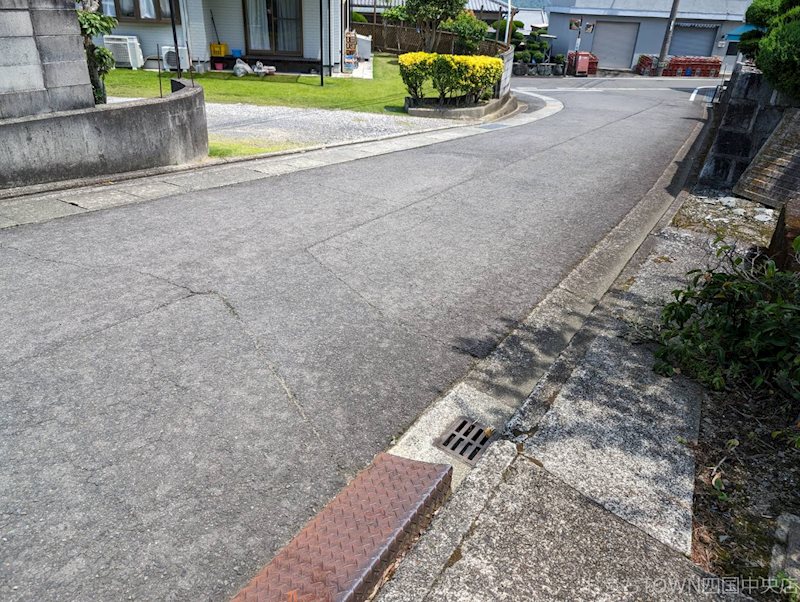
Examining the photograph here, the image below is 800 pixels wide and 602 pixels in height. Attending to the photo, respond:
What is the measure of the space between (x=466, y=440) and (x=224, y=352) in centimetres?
184

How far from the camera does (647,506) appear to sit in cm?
275

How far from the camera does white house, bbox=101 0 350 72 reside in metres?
18.8

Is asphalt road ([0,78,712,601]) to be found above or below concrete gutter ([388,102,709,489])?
above

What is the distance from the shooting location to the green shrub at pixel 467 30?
975 inches

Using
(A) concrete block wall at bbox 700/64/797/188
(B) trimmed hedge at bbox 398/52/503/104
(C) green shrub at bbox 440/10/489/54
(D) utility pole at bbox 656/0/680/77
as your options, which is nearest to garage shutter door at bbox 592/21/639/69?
(D) utility pole at bbox 656/0/680/77

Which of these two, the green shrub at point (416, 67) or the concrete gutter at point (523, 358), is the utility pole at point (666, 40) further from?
the concrete gutter at point (523, 358)

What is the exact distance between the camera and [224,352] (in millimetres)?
3984

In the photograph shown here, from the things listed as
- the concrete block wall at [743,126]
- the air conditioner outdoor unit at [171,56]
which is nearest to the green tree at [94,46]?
the concrete block wall at [743,126]

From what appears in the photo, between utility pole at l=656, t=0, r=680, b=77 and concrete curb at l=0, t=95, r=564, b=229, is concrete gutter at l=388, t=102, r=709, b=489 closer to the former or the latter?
concrete curb at l=0, t=95, r=564, b=229

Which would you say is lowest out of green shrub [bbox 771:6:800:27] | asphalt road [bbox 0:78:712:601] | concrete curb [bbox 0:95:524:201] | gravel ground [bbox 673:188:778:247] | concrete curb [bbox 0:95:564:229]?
asphalt road [bbox 0:78:712:601]

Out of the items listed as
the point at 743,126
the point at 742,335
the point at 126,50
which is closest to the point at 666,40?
the point at 126,50

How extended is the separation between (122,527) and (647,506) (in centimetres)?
254

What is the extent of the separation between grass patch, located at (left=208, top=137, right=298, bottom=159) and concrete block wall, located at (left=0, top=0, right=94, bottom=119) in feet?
8.35

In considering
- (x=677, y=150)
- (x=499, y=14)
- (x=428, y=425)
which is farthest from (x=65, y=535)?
(x=499, y=14)
